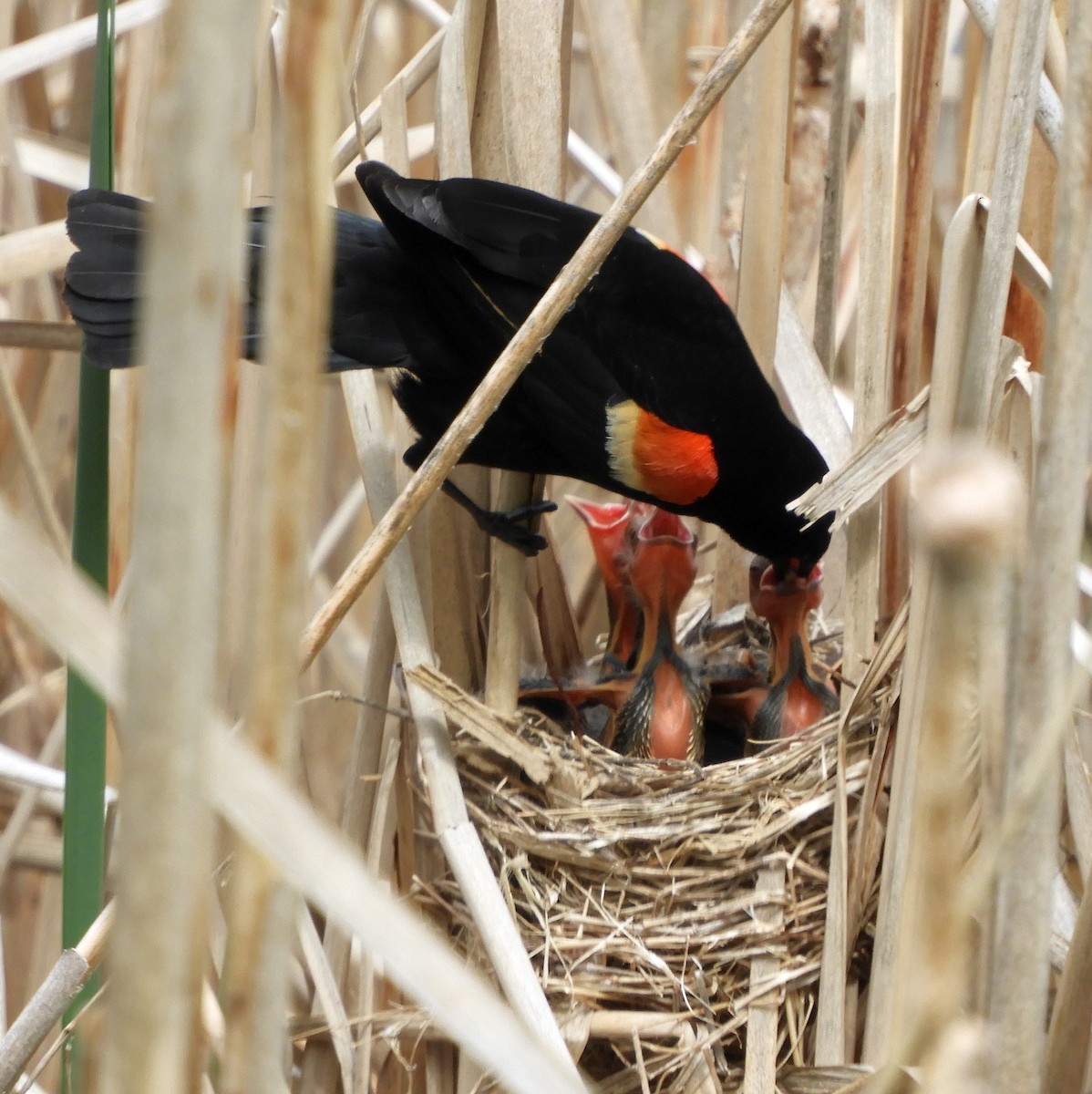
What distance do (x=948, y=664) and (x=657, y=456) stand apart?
123 centimetres

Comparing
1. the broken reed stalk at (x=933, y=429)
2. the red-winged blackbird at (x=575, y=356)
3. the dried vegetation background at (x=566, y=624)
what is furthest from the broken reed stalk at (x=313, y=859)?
the red-winged blackbird at (x=575, y=356)

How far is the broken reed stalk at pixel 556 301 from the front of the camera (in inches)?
36.4

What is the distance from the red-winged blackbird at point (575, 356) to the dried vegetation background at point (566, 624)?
7 cm

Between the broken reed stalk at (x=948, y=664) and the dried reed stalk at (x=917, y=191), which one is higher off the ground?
the dried reed stalk at (x=917, y=191)

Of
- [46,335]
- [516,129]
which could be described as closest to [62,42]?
[46,335]

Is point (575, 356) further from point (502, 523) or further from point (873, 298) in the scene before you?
point (873, 298)

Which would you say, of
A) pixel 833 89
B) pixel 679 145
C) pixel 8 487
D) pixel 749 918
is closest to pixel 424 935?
pixel 679 145

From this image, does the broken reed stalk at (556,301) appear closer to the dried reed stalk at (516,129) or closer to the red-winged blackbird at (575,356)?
the dried reed stalk at (516,129)

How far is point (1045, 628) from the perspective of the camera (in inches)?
22.1

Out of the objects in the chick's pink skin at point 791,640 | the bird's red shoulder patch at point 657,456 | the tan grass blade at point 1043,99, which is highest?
the tan grass blade at point 1043,99

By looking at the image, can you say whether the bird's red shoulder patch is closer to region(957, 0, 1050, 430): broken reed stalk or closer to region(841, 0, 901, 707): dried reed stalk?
region(841, 0, 901, 707): dried reed stalk

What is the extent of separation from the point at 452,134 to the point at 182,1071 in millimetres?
1055

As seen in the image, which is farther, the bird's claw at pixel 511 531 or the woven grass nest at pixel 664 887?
the bird's claw at pixel 511 531

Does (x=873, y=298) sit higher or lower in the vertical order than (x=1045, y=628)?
higher
